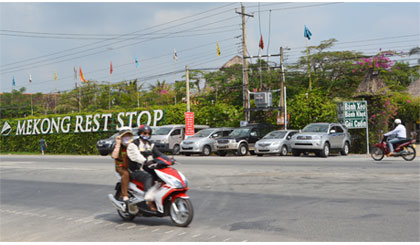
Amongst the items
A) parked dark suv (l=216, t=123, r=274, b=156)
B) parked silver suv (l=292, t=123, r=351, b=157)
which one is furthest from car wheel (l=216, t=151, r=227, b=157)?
parked silver suv (l=292, t=123, r=351, b=157)

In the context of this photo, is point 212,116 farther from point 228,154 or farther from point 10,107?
point 10,107

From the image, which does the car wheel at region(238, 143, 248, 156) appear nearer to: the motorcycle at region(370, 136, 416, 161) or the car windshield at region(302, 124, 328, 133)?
the car windshield at region(302, 124, 328, 133)

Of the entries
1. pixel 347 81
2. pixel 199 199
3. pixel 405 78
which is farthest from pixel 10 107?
pixel 199 199

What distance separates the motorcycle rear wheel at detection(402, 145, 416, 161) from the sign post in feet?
22.1

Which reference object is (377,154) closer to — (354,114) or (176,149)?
(354,114)

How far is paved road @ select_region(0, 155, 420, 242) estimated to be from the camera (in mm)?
6934

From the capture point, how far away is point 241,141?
29.2 meters

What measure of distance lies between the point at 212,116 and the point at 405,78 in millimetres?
26723

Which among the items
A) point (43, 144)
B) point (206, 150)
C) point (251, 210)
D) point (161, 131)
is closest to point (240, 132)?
point (206, 150)

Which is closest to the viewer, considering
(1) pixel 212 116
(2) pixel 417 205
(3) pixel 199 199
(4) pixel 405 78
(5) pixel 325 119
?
(2) pixel 417 205

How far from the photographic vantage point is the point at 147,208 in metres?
7.85

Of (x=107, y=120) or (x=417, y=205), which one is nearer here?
(x=417, y=205)

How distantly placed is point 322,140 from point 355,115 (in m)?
3.74

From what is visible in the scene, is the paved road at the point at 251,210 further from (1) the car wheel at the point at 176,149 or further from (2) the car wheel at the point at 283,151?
(1) the car wheel at the point at 176,149
